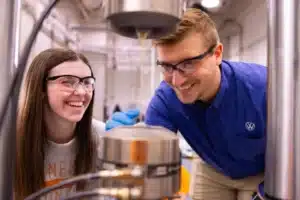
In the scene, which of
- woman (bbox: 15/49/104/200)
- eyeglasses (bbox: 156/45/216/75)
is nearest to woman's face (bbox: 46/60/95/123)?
woman (bbox: 15/49/104/200)

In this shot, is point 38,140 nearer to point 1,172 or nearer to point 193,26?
point 1,172

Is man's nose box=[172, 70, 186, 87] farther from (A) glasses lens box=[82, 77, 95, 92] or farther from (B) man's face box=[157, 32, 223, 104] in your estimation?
(A) glasses lens box=[82, 77, 95, 92]

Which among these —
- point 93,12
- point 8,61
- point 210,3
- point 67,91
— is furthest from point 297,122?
point 93,12

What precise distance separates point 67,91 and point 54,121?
0.51 feet

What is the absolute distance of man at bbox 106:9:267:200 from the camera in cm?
90

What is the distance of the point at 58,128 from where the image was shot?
113 centimetres

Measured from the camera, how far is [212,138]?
112 centimetres

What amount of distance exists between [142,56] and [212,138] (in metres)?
3.54

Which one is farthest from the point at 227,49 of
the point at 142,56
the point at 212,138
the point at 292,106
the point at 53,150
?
the point at 292,106

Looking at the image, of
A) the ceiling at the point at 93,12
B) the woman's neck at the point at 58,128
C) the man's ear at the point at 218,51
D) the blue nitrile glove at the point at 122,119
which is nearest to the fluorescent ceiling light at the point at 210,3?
the ceiling at the point at 93,12

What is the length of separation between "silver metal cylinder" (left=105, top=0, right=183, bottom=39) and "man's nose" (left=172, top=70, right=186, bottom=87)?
0.44m

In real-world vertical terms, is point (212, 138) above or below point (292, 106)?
below

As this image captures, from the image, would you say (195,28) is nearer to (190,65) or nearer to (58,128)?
(190,65)

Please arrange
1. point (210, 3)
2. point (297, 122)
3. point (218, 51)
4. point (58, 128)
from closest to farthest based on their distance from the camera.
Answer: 1. point (297, 122)
2. point (218, 51)
3. point (58, 128)
4. point (210, 3)
